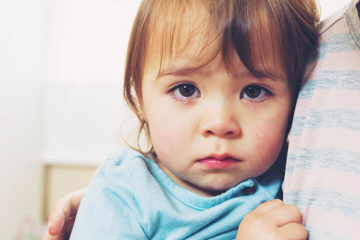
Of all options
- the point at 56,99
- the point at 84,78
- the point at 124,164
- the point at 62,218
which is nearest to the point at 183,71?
the point at 124,164

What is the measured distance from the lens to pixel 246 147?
2.27 ft

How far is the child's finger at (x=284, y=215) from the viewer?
0.57 metres

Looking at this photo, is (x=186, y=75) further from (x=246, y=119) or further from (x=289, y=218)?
(x=289, y=218)

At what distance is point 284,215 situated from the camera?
1.91 feet

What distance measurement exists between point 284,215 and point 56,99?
1.76 meters

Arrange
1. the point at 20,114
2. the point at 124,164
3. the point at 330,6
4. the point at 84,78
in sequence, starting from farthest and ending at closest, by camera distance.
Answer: the point at 84,78 < the point at 20,114 < the point at 330,6 < the point at 124,164

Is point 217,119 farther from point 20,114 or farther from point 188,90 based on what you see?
point 20,114

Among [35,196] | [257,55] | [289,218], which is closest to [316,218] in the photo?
[289,218]

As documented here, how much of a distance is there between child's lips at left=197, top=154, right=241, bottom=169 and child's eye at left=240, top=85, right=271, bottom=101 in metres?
0.12

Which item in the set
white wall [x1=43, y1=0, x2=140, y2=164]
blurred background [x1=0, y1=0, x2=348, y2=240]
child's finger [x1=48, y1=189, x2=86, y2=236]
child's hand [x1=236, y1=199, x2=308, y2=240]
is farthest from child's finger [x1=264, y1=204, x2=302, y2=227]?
white wall [x1=43, y1=0, x2=140, y2=164]

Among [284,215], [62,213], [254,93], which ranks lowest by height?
[62,213]

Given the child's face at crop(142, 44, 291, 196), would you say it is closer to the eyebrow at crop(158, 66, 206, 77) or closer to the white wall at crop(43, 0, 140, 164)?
the eyebrow at crop(158, 66, 206, 77)

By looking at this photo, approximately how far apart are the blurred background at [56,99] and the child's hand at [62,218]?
964mm

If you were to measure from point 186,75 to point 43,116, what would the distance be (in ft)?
5.34
